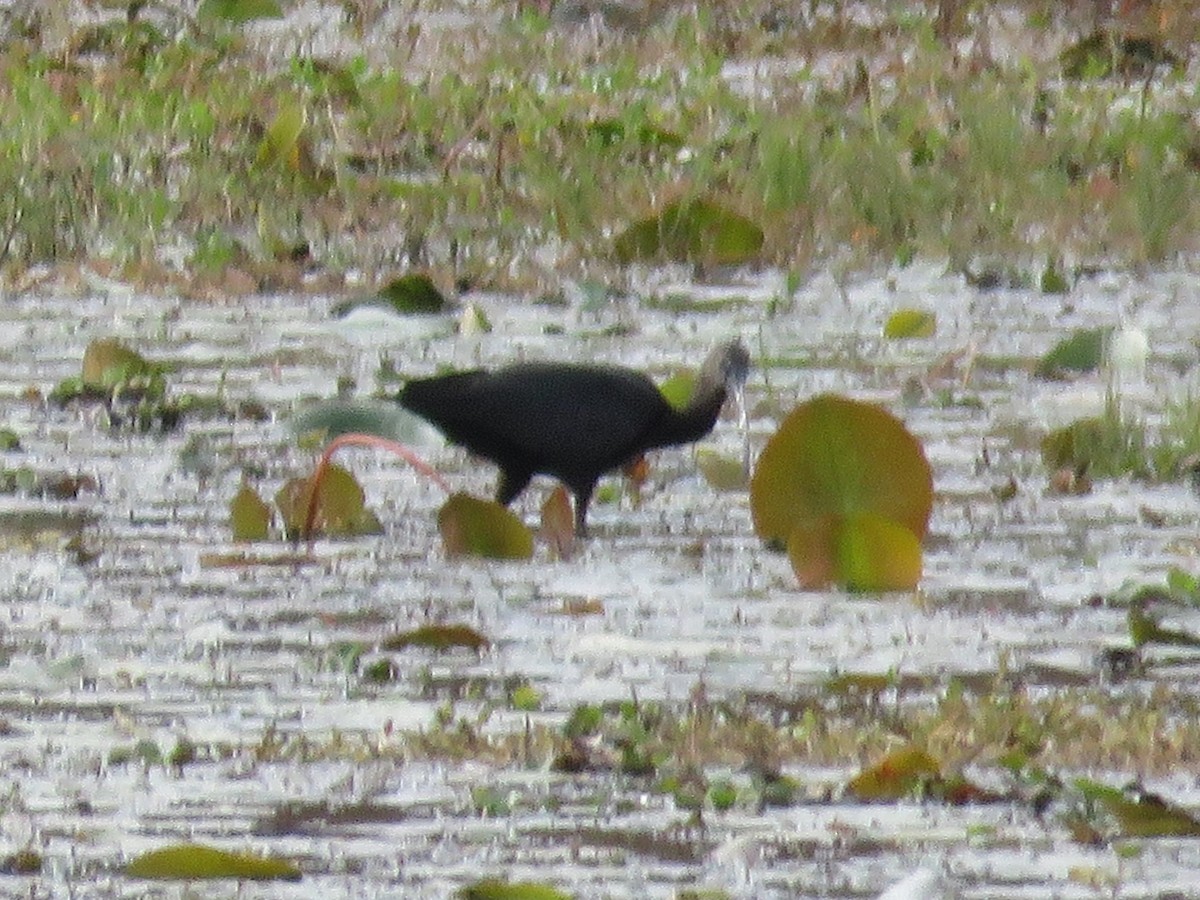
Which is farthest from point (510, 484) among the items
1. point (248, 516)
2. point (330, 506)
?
point (248, 516)

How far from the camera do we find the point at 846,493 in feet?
21.1

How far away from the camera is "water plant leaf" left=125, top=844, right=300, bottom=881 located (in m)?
4.37

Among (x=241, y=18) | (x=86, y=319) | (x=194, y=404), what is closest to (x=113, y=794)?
(x=194, y=404)

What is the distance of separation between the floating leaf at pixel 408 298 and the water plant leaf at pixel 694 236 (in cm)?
96

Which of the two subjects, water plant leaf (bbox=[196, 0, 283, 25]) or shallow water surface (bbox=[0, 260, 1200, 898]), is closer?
shallow water surface (bbox=[0, 260, 1200, 898])

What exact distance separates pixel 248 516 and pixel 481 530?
47cm

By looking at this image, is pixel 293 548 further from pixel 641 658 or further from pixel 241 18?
pixel 241 18

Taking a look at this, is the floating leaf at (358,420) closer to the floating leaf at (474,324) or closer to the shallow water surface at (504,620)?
the shallow water surface at (504,620)

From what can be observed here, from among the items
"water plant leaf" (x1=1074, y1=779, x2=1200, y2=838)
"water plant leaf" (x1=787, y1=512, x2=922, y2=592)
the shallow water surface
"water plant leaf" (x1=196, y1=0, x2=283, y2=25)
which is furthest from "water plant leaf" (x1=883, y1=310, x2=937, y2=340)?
"water plant leaf" (x1=196, y1=0, x2=283, y2=25)

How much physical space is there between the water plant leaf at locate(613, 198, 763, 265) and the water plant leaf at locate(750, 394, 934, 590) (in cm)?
388

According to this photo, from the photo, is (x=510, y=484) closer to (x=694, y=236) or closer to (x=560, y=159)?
(x=694, y=236)

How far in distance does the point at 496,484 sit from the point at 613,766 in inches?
102

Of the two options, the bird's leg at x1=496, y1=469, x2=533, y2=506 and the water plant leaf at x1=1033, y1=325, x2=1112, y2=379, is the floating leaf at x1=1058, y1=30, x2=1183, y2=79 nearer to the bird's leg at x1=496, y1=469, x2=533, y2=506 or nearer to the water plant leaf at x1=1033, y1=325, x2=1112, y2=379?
the water plant leaf at x1=1033, y1=325, x2=1112, y2=379

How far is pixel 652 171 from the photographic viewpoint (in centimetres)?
1188
